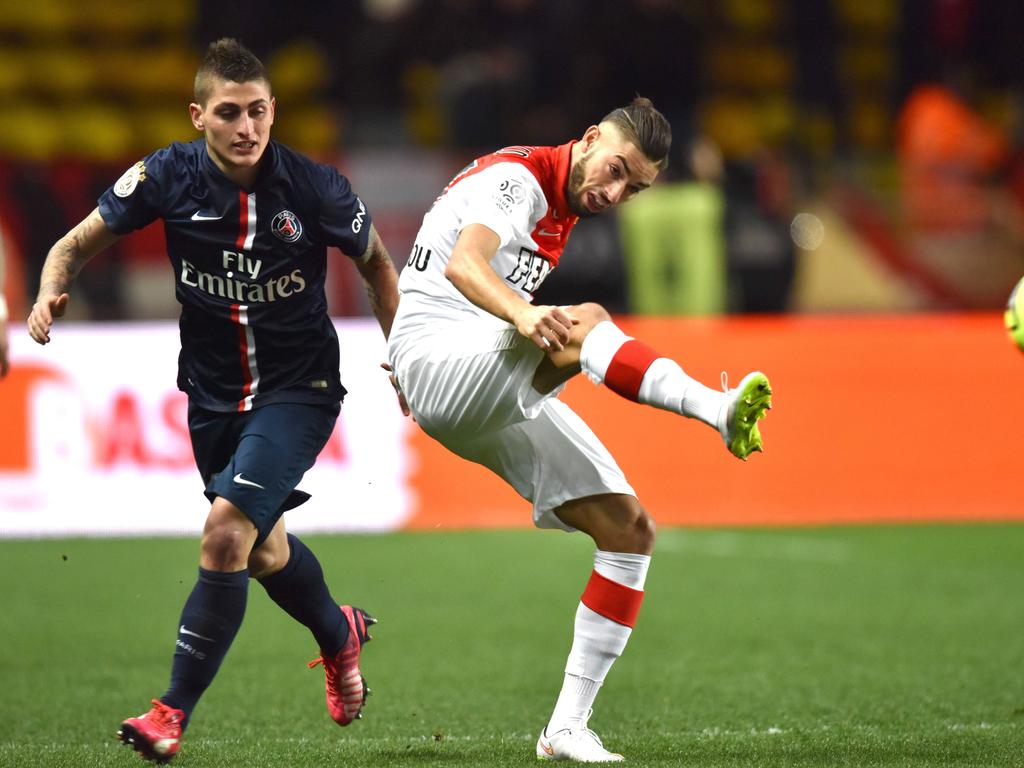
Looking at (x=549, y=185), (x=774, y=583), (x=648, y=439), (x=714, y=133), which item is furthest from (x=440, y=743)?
(x=714, y=133)

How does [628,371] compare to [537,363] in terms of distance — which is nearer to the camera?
[628,371]

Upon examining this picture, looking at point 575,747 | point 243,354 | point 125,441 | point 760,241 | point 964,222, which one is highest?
point 243,354

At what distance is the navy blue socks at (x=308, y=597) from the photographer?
4.93 meters

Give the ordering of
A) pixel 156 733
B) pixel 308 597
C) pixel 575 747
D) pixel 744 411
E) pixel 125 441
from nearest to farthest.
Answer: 1. pixel 744 411
2. pixel 156 733
3. pixel 575 747
4. pixel 308 597
5. pixel 125 441

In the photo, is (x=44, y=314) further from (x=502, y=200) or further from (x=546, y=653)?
(x=546, y=653)

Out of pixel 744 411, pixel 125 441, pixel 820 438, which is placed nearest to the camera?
pixel 744 411

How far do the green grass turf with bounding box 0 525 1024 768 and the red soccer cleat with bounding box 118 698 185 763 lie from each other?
0.62ft

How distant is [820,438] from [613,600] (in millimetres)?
5886

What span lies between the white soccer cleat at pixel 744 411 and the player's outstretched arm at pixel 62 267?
6.35 ft

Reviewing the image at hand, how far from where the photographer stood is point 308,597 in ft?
16.3

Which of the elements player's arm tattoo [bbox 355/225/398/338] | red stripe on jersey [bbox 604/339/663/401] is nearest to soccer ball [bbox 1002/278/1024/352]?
red stripe on jersey [bbox 604/339/663/401]

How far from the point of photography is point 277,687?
5812 mm

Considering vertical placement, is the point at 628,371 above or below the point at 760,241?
above

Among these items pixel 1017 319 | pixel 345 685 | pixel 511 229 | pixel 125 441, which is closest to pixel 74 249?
pixel 511 229
